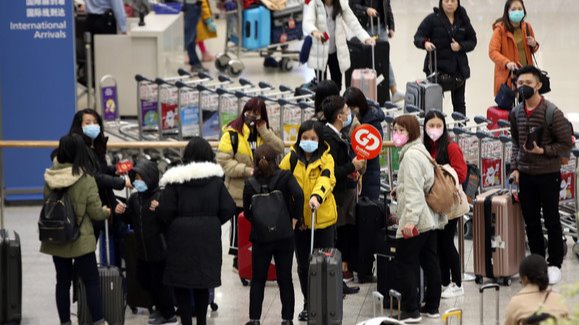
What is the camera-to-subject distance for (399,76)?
22.6 meters

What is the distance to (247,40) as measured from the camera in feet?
76.8

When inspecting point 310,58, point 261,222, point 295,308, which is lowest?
point 295,308

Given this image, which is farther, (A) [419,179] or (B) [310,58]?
(B) [310,58]

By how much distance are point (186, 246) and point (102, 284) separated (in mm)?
972

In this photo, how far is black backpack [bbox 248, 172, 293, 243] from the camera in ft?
35.3

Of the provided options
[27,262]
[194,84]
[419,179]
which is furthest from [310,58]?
[419,179]

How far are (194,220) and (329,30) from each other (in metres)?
6.66

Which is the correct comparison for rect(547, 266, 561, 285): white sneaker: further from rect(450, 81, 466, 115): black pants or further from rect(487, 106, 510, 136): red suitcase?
rect(450, 81, 466, 115): black pants

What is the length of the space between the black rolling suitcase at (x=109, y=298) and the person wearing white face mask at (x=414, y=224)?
2.15 meters

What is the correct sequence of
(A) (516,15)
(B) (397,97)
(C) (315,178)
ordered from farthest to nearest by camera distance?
(B) (397,97) < (A) (516,15) < (C) (315,178)

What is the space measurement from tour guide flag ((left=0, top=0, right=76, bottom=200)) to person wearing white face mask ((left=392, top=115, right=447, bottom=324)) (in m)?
5.44

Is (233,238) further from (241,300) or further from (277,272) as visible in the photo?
(277,272)

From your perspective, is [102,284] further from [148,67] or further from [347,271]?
[148,67]

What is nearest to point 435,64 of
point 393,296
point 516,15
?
point 516,15
